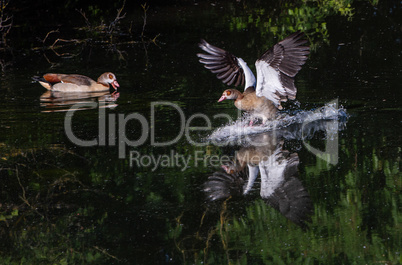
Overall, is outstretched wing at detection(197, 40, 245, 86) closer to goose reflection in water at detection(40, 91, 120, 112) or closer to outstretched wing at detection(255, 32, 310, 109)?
outstretched wing at detection(255, 32, 310, 109)

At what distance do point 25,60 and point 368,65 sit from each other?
6117 mm

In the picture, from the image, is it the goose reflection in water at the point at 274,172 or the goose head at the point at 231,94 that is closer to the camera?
the goose reflection in water at the point at 274,172

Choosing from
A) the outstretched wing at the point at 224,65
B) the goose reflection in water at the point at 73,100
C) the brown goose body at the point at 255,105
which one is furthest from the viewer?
the goose reflection in water at the point at 73,100

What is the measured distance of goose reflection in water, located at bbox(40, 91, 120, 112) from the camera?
31.5ft

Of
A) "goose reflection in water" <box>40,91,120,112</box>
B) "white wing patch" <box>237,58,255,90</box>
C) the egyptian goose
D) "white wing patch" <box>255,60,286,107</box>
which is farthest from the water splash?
the egyptian goose

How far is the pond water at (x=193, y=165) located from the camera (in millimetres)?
5301

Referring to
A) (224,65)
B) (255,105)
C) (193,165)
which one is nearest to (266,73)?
(255,105)

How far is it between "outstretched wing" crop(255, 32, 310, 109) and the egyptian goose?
2854 mm

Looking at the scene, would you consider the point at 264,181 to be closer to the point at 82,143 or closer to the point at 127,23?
the point at 82,143

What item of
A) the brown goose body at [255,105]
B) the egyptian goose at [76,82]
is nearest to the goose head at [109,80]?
the egyptian goose at [76,82]

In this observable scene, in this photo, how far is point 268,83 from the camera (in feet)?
27.7

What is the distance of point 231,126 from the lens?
841cm

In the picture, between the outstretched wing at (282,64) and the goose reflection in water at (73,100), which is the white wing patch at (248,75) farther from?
the goose reflection in water at (73,100)

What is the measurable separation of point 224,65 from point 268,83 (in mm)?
809
